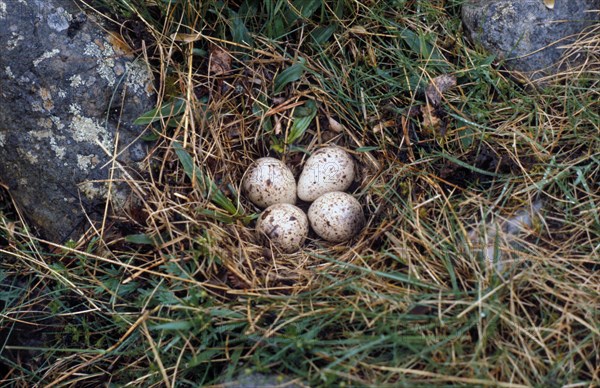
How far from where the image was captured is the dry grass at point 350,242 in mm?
2186

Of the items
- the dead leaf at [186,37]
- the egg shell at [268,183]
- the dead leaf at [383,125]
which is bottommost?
the egg shell at [268,183]

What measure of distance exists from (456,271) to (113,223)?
146 cm

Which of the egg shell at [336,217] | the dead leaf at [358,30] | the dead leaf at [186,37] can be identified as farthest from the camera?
the dead leaf at [358,30]

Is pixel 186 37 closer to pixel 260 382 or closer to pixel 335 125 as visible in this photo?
pixel 335 125

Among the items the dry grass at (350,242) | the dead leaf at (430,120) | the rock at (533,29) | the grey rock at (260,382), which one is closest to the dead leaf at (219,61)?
the dry grass at (350,242)

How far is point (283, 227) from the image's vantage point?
8.82 ft

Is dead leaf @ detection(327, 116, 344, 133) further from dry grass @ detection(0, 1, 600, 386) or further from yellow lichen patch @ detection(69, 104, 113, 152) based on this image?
yellow lichen patch @ detection(69, 104, 113, 152)

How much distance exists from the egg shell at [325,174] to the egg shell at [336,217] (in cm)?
7

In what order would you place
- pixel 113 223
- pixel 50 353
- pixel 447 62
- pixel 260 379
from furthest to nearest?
pixel 447 62
pixel 113 223
pixel 50 353
pixel 260 379

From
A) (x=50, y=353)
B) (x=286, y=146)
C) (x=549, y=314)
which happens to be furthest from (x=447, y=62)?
(x=50, y=353)

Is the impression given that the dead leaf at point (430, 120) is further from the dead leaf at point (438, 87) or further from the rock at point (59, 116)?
the rock at point (59, 116)

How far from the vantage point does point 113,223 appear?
2742 mm

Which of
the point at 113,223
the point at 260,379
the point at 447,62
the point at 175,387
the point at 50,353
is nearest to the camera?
the point at 260,379

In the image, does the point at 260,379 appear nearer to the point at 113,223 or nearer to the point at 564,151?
the point at 113,223
